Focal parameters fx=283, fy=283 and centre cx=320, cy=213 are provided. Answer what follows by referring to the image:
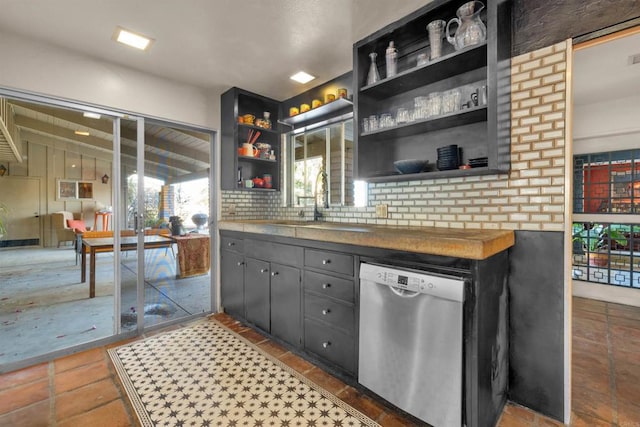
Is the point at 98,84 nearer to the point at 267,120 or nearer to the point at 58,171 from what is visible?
the point at 58,171

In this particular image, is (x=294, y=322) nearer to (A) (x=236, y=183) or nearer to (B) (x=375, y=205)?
(B) (x=375, y=205)

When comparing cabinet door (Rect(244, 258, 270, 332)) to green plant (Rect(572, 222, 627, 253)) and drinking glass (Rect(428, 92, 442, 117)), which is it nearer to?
drinking glass (Rect(428, 92, 442, 117))

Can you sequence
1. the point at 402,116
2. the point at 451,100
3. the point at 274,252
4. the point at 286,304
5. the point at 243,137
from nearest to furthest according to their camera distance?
the point at 451,100 < the point at 402,116 < the point at 286,304 < the point at 274,252 < the point at 243,137

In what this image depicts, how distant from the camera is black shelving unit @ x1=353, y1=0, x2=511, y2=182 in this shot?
1674mm

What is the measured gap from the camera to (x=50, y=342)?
2.41 metres

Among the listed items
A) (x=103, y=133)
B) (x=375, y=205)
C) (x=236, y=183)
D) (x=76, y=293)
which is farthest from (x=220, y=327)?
(x=103, y=133)

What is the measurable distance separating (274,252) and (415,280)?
1.37 metres

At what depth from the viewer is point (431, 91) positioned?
2191mm

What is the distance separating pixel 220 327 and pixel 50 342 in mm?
1370

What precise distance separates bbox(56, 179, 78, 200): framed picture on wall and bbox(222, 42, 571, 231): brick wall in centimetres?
307

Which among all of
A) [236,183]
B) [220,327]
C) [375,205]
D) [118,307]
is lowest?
[220,327]

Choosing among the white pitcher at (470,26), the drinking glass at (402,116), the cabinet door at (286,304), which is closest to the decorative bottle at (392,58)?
the drinking glass at (402,116)

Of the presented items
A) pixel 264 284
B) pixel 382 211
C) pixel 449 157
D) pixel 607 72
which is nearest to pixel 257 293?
pixel 264 284

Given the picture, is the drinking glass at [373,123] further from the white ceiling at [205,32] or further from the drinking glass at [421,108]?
the white ceiling at [205,32]
